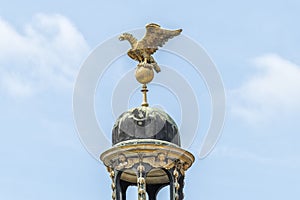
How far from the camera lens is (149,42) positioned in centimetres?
3697

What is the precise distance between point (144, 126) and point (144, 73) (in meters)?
1.71

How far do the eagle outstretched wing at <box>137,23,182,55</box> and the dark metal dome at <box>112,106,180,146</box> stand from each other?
6.07 ft

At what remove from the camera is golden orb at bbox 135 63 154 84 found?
36906 mm

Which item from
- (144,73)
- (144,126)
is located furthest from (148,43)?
(144,126)

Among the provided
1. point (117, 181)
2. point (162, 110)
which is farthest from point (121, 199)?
point (162, 110)

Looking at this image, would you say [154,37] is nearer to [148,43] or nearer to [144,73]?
[148,43]

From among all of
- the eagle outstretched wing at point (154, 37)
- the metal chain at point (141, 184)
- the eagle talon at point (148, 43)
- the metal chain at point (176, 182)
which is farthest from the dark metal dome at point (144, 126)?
the eagle outstretched wing at point (154, 37)

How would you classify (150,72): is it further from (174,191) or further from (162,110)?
(174,191)

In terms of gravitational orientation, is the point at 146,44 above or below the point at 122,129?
above

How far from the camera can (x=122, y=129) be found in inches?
1426

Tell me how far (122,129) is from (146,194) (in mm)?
2545

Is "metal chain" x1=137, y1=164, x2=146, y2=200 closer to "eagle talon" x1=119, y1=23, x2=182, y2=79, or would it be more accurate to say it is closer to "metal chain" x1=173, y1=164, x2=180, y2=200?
"metal chain" x1=173, y1=164, x2=180, y2=200

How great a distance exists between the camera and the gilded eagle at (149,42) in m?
36.8

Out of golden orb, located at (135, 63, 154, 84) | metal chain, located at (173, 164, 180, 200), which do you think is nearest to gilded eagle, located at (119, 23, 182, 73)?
golden orb, located at (135, 63, 154, 84)
